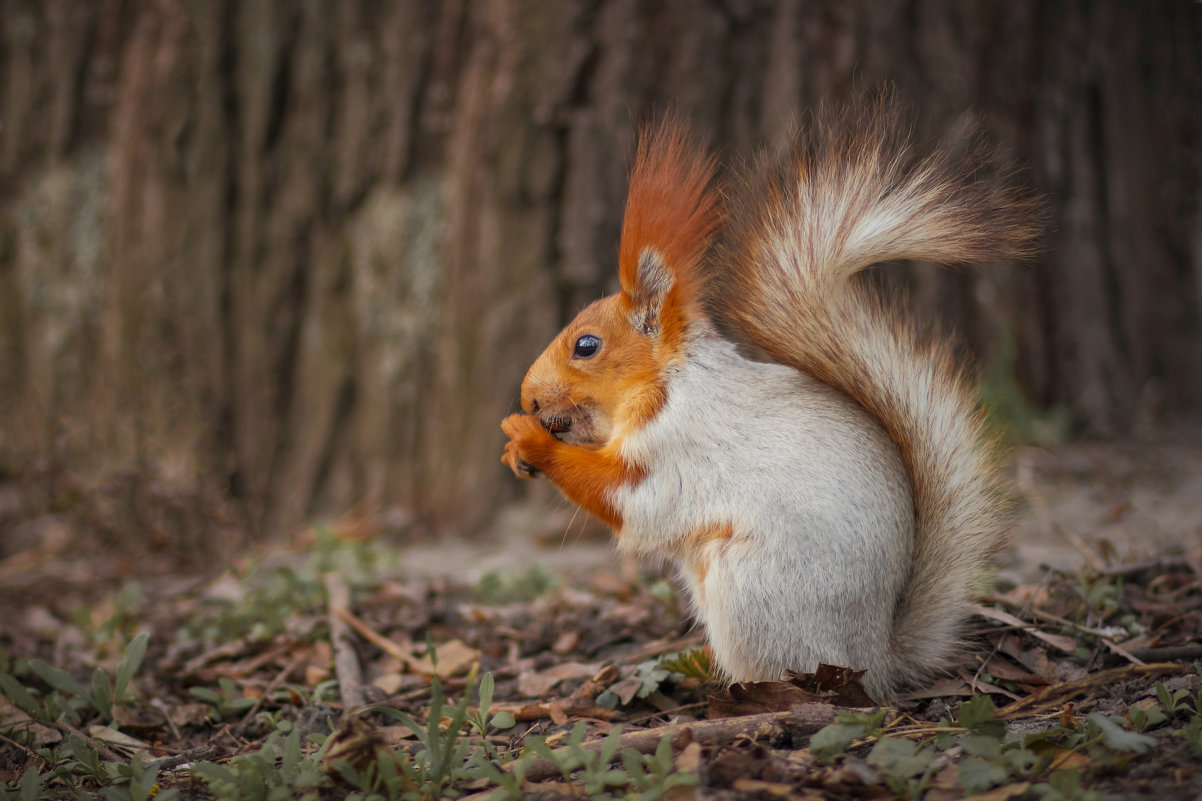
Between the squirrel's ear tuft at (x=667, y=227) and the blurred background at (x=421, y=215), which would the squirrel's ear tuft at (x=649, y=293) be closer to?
the squirrel's ear tuft at (x=667, y=227)

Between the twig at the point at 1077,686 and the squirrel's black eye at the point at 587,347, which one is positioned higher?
the squirrel's black eye at the point at 587,347

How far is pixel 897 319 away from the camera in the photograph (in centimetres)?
184

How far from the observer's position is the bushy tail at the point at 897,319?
5.61 ft

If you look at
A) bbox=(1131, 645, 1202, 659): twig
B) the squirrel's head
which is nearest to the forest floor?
bbox=(1131, 645, 1202, 659): twig

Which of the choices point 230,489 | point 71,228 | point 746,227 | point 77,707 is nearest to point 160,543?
point 230,489

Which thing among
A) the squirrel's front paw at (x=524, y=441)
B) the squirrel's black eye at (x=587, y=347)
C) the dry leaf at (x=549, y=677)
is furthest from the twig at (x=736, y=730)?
the squirrel's black eye at (x=587, y=347)

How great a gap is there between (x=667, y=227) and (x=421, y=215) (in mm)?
1932

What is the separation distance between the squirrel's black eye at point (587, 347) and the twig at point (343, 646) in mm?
902

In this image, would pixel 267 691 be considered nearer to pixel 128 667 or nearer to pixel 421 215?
pixel 128 667

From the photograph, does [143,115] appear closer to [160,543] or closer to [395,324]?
[395,324]

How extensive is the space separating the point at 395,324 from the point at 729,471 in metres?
2.22

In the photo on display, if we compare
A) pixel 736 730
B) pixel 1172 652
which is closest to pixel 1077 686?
pixel 1172 652

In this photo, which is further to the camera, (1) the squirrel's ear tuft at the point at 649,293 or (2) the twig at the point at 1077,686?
(1) the squirrel's ear tuft at the point at 649,293

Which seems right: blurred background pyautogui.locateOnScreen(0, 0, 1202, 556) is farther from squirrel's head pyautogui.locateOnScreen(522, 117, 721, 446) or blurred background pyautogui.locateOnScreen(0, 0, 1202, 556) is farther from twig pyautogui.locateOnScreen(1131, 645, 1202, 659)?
twig pyautogui.locateOnScreen(1131, 645, 1202, 659)
